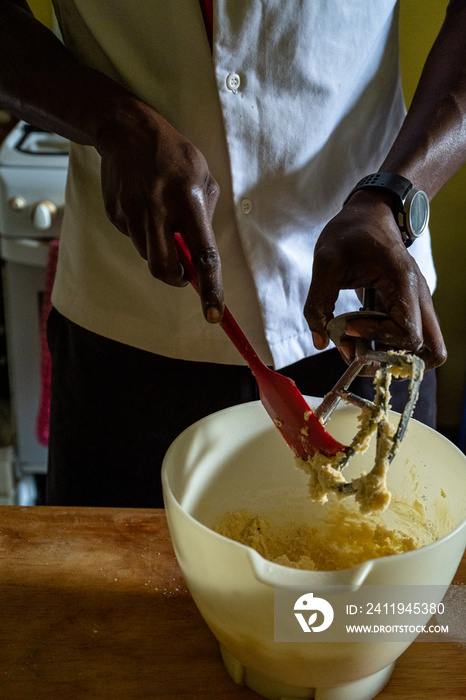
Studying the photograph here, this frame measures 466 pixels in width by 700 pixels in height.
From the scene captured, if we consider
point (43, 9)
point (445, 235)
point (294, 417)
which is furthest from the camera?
point (445, 235)

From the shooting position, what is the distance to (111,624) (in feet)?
2.04

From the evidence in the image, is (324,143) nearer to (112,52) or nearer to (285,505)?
(112,52)

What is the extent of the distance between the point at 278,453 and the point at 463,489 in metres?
0.21

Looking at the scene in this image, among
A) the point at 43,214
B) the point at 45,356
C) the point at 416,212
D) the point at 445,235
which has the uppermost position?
the point at 416,212

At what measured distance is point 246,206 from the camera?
2.60 feet

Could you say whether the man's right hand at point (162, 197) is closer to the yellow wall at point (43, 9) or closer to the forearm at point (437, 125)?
the forearm at point (437, 125)

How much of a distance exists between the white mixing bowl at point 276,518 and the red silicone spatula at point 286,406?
6cm

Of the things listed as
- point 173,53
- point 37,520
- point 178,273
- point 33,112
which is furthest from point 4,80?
point 37,520

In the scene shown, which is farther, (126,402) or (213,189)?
(126,402)

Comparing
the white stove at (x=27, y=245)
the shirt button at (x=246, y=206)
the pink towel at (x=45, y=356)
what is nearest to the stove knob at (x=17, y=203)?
the white stove at (x=27, y=245)

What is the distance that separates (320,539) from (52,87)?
564 millimetres

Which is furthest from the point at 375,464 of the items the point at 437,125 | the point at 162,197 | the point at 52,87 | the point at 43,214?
the point at 43,214

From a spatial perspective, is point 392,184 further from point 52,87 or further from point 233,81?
point 52,87

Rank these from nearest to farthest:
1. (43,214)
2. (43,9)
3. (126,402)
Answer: (126,402) → (43,214) → (43,9)
